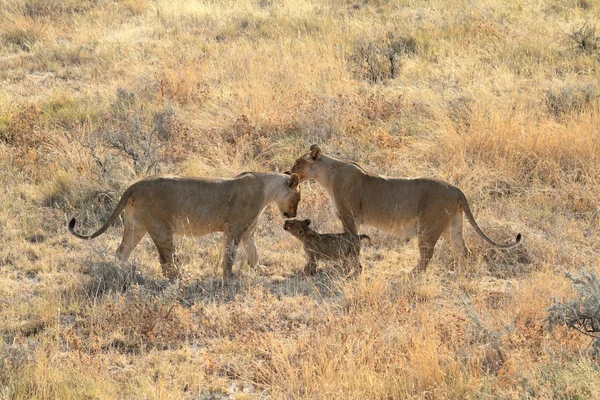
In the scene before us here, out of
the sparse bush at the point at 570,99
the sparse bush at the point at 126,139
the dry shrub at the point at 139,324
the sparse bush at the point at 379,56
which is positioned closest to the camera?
the dry shrub at the point at 139,324

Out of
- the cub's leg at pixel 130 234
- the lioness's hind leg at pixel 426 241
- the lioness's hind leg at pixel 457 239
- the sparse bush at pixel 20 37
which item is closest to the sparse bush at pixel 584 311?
the lioness's hind leg at pixel 426 241

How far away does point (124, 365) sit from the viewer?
6801mm

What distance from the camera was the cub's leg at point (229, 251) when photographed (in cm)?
860

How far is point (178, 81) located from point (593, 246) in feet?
23.7

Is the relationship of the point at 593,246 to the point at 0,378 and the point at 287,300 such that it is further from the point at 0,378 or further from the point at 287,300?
the point at 0,378

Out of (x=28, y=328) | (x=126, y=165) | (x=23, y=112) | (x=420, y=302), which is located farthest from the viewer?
(x=23, y=112)

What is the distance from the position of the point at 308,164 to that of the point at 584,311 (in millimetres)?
3817

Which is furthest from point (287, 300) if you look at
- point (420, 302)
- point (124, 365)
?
point (124, 365)

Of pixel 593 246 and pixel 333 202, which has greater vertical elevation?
pixel 333 202

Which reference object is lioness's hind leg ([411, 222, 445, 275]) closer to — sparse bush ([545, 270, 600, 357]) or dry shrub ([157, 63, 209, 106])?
sparse bush ([545, 270, 600, 357])

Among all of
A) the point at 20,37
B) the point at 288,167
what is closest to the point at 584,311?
the point at 288,167

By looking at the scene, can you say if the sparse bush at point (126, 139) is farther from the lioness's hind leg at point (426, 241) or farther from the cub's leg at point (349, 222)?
the lioness's hind leg at point (426, 241)

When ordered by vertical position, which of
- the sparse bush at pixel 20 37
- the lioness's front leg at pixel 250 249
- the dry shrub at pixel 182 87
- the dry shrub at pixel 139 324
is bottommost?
the sparse bush at pixel 20 37

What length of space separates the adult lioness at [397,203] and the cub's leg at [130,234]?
1.89 m
